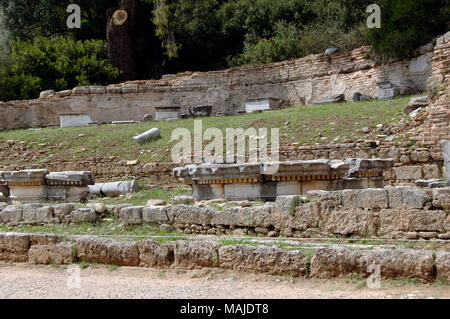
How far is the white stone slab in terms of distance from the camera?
1752 centimetres

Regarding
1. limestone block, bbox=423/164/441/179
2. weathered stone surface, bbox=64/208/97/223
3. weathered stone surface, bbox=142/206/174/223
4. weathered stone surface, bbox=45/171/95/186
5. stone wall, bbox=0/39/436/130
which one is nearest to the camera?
weathered stone surface, bbox=142/206/174/223

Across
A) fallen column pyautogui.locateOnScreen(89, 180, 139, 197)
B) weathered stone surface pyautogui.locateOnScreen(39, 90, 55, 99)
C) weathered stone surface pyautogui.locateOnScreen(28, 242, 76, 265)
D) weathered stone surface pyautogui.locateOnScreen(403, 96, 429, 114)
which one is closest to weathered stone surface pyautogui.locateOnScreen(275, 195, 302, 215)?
weathered stone surface pyautogui.locateOnScreen(28, 242, 76, 265)

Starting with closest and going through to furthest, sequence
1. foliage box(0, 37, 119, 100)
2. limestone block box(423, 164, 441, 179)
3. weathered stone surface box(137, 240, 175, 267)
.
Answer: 1. weathered stone surface box(137, 240, 175, 267)
2. limestone block box(423, 164, 441, 179)
3. foliage box(0, 37, 119, 100)

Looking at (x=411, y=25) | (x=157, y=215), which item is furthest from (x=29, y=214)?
(x=411, y=25)

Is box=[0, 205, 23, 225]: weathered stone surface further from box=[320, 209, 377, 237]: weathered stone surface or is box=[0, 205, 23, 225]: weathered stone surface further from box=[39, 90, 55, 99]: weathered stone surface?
box=[39, 90, 55, 99]: weathered stone surface

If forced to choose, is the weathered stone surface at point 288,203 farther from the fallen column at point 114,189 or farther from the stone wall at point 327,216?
the fallen column at point 114,189

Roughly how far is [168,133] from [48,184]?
479 cm

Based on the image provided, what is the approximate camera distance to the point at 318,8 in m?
23.6

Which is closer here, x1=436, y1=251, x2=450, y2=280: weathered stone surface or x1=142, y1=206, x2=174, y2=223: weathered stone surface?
x1=436, y1=251, x2=450, y2=280: weathered stone surface

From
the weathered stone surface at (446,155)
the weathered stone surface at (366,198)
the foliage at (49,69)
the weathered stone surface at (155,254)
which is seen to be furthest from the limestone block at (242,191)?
the foliage at (49,69)

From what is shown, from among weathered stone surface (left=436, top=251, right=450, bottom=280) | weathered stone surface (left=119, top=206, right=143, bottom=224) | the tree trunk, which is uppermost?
the tree trunk

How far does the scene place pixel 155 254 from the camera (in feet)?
18.1

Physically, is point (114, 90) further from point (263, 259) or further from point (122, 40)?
point (263, 259)

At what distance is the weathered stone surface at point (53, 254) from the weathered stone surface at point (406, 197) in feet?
13.6
